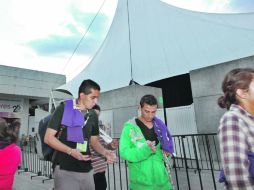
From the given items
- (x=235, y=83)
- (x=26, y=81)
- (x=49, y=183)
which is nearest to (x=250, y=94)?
(x=235, y=83)

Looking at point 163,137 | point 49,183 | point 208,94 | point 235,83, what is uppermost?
point 208,94

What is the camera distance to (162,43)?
6656 mm

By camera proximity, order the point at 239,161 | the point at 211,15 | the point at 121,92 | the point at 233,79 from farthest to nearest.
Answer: the point at 121,92
the point at 211,15
the point at 233,79
the point at 239,161

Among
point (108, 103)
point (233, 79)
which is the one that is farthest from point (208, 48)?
point (108, 103)

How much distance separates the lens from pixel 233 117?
4.18 feet

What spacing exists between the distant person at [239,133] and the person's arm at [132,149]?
926 millimetres

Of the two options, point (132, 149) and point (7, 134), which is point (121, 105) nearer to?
point (7, 134)

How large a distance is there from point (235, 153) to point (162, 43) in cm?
579

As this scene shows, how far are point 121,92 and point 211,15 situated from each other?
5317mm

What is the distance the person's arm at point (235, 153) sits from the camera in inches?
45.9

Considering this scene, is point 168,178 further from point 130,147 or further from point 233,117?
point 233,117

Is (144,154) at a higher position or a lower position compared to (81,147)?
lower

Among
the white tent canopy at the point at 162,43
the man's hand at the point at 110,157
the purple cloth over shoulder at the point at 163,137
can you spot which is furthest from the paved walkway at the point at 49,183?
the man's hand at the point at 110,157

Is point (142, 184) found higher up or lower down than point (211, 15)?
lower down
